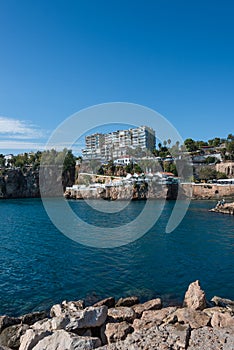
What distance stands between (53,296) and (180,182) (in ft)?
203

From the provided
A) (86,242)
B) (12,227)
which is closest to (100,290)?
(86,242)

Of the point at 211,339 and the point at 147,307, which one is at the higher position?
the point at 211,339

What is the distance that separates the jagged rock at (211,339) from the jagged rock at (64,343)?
104 inches

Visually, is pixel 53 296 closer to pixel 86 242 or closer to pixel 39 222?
pixel 86 242

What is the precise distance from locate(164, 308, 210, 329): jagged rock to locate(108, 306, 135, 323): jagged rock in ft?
4.57

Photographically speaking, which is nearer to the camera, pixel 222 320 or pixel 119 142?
pixel 222 320

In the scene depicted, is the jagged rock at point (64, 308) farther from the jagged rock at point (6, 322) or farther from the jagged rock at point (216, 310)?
the jagged rock at point (216, 310)

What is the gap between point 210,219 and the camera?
37.4 metres

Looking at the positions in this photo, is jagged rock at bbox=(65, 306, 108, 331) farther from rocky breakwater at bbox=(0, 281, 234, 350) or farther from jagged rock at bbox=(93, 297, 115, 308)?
jagged rock at bbox=(93, 297, 115, 308)

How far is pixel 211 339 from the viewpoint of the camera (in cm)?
736

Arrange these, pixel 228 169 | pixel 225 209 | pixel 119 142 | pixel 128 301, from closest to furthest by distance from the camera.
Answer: pixel 128 301 < pixel 225 209 < pixel 228 169 < pixel 119 142

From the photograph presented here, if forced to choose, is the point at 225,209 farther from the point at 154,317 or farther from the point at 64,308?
the point at 64,308

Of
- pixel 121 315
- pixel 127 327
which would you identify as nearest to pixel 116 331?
pixel 127 327

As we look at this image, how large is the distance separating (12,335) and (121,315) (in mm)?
3770
